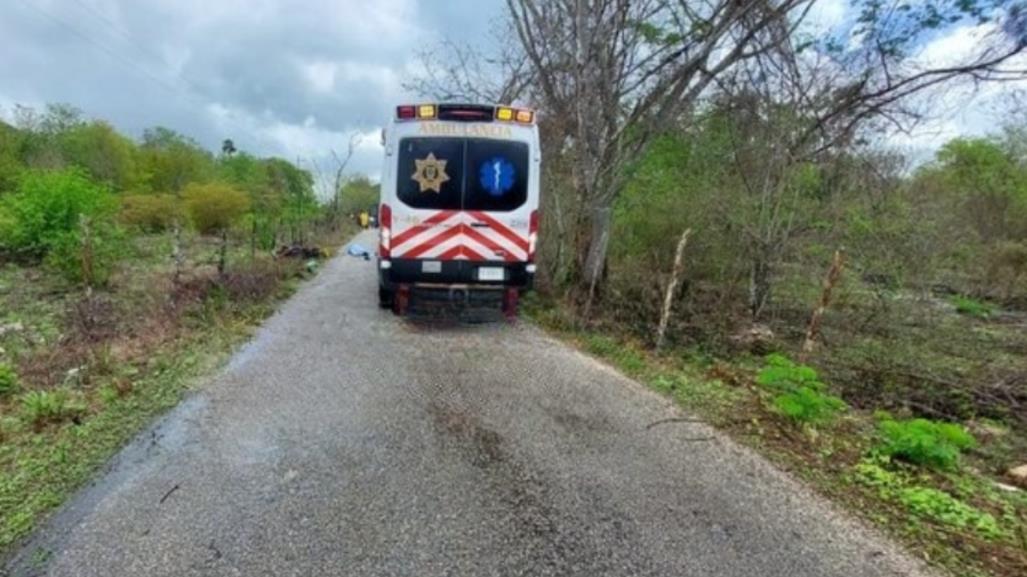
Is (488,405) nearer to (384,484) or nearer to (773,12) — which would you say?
(384,484)

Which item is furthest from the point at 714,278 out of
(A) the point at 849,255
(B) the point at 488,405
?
(B) the point at 488,405

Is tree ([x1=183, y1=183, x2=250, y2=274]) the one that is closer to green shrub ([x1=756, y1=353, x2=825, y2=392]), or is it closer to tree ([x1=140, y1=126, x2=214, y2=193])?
tree ([x1=140, y1=126, x2=214, y2=193])

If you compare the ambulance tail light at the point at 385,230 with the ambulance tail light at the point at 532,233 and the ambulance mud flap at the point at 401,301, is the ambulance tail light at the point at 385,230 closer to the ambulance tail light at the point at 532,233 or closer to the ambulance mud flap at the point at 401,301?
the ambulance mud flap at the point at 401,301

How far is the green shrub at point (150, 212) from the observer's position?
2216 centimetres

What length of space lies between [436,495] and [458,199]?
200 inches

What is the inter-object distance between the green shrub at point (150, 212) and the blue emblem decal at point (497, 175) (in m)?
18.6

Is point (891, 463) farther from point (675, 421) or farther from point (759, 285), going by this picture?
point (759, 285)

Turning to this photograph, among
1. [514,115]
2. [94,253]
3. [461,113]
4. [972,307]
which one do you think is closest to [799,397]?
[514,115]

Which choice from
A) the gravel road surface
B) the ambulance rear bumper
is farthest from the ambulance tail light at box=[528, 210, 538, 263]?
the gravel road surface

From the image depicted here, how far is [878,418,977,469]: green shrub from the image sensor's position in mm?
4066

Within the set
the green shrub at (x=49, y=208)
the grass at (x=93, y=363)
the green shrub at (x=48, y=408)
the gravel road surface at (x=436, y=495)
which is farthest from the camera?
the green shrub at (x=49, y=208)

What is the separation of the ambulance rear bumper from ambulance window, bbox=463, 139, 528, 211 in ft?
2.59

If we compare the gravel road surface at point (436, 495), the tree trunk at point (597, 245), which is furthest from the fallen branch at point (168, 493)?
the tree trunk at point (597, 245)

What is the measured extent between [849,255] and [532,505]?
773 centimetres
